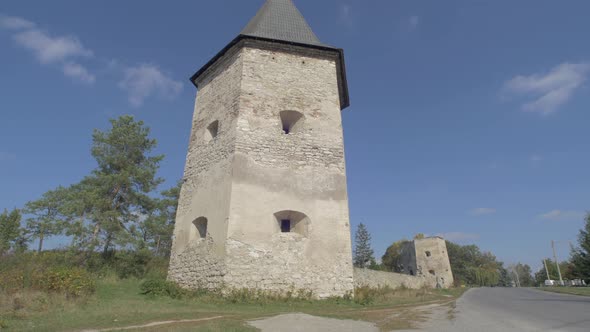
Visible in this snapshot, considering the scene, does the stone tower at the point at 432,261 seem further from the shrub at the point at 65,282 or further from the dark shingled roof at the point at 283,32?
the shrub at the point at 65,282

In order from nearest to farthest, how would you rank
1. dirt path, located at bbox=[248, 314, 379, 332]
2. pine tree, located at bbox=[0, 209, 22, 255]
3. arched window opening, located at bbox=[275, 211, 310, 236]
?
dirt path, located at bbox=[248, 314, 379, 332] → arched window opening, located at bbox=[275, 211, 310, 236] → pine tree, located at bbox=[0, 209, 22, 255]

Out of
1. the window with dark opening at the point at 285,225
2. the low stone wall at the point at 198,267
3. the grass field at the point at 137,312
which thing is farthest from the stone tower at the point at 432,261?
the low stone wall at the point at 198,267

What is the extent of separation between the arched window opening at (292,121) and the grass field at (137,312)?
5297 mm

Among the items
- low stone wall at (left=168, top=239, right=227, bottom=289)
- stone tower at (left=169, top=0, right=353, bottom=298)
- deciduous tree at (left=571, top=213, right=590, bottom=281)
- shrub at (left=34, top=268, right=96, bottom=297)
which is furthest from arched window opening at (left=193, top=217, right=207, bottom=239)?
deciduous tree at (left=571, top=213, right=590, bottom=281)

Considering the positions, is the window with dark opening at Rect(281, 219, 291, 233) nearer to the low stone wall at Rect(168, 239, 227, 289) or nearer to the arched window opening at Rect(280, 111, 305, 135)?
the low stone wall at Rect(168, 239, 227, 289)

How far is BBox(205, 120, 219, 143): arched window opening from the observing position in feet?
37.3

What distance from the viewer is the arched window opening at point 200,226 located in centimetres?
1022

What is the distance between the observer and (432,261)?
28.4 m

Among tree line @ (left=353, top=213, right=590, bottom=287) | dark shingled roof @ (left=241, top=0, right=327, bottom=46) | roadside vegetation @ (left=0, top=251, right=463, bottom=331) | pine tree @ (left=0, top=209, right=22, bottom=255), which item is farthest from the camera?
tree line @ (left=353, top=213, right=590, bottom=287)

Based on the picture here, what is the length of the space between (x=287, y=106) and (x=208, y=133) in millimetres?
2921

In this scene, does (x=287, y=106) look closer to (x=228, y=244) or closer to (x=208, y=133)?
(x=208, y=133)

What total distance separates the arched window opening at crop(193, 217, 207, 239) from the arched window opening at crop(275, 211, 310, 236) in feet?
7.72

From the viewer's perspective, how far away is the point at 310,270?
360 inches

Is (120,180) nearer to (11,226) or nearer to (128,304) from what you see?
(11,226)
